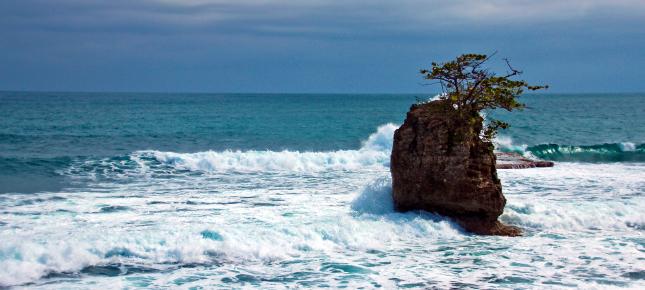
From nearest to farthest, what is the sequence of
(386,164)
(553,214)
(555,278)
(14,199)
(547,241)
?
(555,278) → (547,241) → (553,214) → (14,199) → (386,164)

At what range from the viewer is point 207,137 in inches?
1697

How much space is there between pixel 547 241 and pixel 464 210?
1667 millimetres

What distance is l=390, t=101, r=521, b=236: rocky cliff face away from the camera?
13.4m

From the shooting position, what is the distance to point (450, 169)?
13383 millimetres

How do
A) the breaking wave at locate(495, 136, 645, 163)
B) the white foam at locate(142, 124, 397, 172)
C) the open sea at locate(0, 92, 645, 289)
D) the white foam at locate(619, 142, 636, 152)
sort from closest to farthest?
the open sea at locate(0, 92, 645, 289)
the white foam at locate(142, 124, 397, 172)
the breaking wave at locate(495, 136, 645, 163)
the white foam at locate(619, 142, 636, 152)

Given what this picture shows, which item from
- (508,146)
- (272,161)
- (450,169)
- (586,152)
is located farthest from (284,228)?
(508,146)

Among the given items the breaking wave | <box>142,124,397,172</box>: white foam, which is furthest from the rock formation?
<box>142,124,397,172</box>: white foam

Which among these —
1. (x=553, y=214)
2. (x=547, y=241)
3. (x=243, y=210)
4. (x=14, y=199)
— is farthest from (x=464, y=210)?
(x=14, y=199)

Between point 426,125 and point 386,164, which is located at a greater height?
point 426,125

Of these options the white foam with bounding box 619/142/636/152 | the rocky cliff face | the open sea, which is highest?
the rocky cliff face

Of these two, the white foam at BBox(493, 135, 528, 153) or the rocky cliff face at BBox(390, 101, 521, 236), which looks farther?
the white foam at BBox(493, 135, 528, 153)

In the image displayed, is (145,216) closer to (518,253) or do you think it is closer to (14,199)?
(14,199)

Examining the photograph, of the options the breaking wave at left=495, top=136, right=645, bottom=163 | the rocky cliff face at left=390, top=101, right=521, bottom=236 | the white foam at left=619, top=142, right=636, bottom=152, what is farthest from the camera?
the white foam at left=619, top=142, right=636, bottom=152

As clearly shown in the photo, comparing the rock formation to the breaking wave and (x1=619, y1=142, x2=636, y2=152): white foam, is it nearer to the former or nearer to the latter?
the breaking wave
